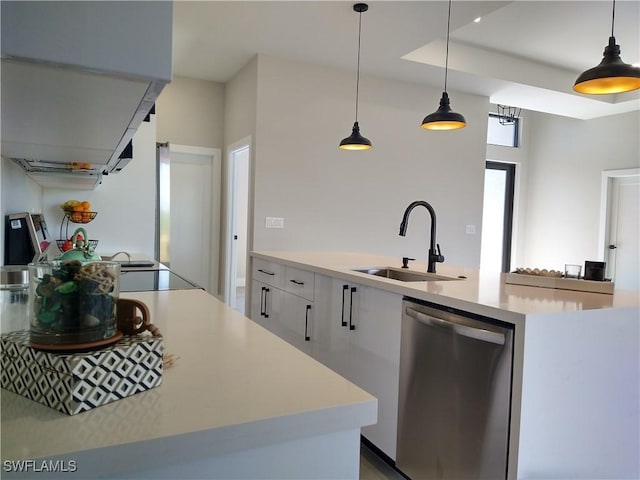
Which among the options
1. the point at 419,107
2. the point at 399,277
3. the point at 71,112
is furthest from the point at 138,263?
the point at 419,107

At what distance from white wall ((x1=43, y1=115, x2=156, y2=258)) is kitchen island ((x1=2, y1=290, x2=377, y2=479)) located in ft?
9.88

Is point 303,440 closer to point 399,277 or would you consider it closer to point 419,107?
point 399,277

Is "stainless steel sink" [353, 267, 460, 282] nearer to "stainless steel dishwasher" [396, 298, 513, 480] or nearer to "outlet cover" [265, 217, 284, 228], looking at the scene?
"stainless steel dishwasher" [396, 298, 513, 480]

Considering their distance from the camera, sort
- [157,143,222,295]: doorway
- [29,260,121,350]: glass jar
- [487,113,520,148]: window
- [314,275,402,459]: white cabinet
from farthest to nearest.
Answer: [487,113,520,148]: window → [157,143,222,295]: doorway → [314,275,402,459]: white cabinet → [29,260,121,350]: glass jar

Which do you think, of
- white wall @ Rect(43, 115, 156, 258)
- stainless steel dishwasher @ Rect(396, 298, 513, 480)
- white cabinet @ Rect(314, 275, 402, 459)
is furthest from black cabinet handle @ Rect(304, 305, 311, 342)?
white wall @ Rect(43, 115, 156, 258)

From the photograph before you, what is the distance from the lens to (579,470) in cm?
158

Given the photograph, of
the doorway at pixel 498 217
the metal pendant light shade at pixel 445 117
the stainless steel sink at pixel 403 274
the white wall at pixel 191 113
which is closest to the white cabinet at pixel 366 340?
the stainless steel sink at pixel 403 274

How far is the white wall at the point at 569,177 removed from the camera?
6195mm

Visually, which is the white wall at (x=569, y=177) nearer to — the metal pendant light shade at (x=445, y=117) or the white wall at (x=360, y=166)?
the white wall at (x=360, y=166)

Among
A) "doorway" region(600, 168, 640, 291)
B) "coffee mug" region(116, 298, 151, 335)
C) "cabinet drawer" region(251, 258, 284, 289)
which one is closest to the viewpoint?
"coffee mug" region(116, 298, 151, 335)

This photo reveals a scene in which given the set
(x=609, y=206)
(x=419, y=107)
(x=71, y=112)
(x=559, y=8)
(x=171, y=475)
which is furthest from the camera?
(x=609, y=206)

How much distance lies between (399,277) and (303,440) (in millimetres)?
2176

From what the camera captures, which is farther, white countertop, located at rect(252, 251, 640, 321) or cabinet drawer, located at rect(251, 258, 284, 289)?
cabinet drawer, located at rect(251, 258, 284, 289)

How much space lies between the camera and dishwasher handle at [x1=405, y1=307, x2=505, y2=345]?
1.52 meters
